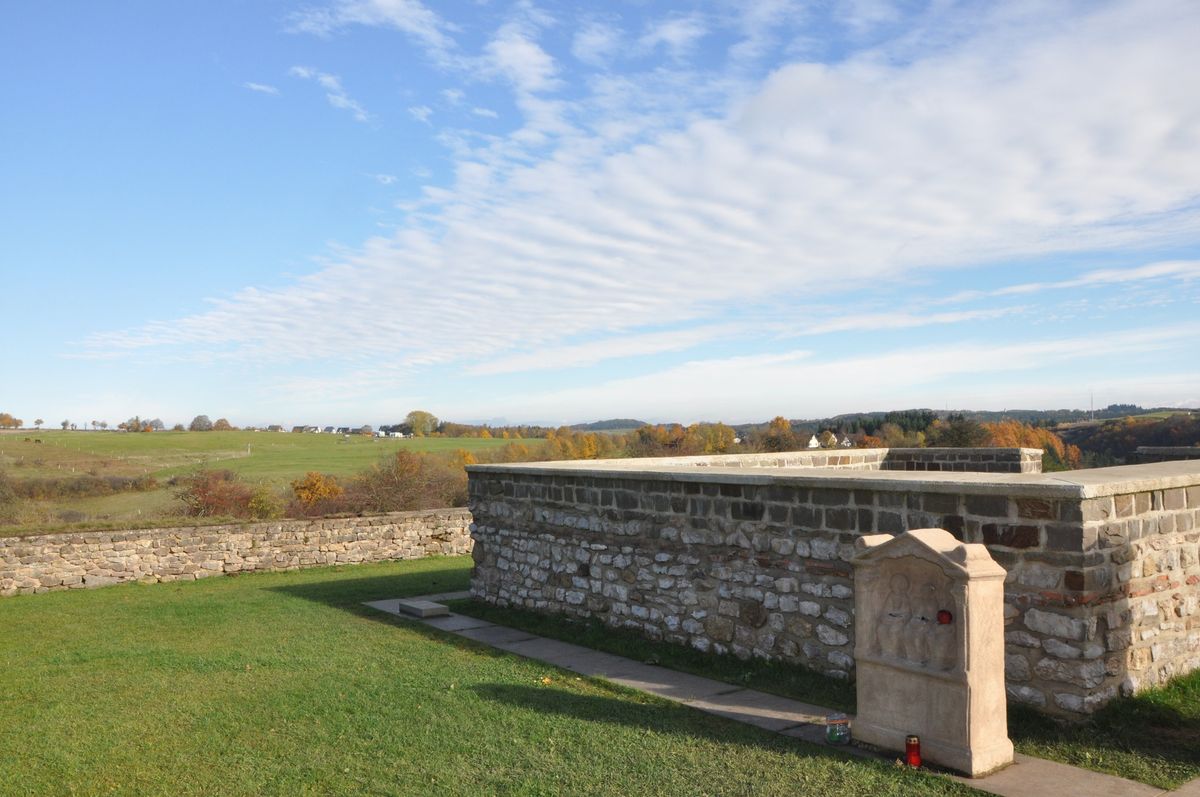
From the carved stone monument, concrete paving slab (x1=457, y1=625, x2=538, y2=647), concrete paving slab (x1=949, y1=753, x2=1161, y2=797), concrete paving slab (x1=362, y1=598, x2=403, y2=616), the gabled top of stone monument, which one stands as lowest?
concrete paving slab (x1=362, y1=598, x2=403, y2=616)

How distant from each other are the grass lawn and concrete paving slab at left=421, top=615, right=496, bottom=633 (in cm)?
27

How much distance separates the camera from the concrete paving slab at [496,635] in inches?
370

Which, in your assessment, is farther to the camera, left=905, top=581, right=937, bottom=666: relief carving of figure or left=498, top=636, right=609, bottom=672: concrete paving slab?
left=498, top=636, right=609, bottom=672: concrete paving slab

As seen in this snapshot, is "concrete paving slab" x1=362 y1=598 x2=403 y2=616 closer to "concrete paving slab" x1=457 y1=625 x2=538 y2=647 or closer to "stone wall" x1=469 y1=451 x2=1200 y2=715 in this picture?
"concrete paving slab" x1=457 y1=625 x2=538 y2=647

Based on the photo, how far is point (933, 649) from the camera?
5227 mm

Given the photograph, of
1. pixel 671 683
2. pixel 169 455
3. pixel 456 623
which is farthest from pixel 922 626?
pixel 169 455

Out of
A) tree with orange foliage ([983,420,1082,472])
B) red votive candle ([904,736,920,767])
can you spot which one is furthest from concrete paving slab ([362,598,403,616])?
tree with orange foliage ([983,420,1082,472])

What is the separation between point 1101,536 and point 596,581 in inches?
215

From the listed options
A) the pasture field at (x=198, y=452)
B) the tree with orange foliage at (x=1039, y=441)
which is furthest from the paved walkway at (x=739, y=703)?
the pasture field at (x=198, y=452)

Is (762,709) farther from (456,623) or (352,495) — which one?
(352,495)

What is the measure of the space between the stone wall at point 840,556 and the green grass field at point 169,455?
18.2 metres

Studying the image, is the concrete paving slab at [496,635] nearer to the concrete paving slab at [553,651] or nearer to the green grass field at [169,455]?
the concrete paving slab at [553,651]

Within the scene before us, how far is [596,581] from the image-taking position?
981 cm

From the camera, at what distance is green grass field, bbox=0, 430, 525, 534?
107 feet
